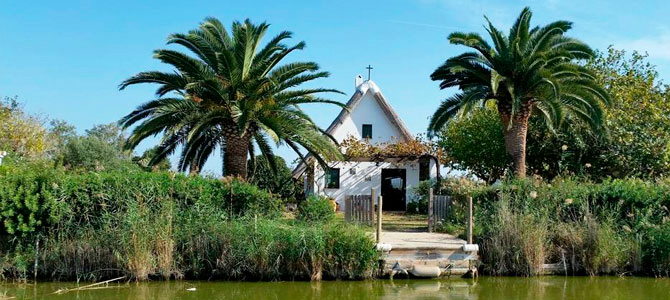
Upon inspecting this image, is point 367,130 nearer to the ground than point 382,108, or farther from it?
nearer to the ground

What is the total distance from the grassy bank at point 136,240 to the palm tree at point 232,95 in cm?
428

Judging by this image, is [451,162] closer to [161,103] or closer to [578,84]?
[578,84]

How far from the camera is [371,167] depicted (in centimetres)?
2894

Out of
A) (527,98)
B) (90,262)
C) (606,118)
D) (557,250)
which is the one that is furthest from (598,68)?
(90,262)

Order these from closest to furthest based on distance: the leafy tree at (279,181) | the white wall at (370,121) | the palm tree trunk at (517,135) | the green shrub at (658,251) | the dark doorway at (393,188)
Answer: the green shrub at (658,251) → the palm tree trunk at (517,135) → the leafy tree at (279,181) → the dark doorway at (393,188) → the white wall at (370,121)

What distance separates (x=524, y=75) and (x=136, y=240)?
12.9 m

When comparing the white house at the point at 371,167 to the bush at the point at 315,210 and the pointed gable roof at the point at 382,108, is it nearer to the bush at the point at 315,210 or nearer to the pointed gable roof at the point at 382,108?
the pointed gable roof at the point at 382,108

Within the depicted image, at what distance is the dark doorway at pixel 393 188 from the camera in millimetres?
29516

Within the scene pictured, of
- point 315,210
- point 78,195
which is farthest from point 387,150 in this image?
point 78,195

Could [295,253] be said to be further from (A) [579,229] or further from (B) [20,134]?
(B) [20,134]

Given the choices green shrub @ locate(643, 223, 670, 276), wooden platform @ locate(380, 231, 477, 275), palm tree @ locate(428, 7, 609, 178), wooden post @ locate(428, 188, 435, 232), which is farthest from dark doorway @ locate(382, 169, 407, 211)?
green shrub @ locate(643, 223, 670, 276)

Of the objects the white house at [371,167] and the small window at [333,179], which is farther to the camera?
the small window at [333,179]

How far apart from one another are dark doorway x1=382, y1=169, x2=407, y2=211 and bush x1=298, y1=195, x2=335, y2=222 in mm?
13114

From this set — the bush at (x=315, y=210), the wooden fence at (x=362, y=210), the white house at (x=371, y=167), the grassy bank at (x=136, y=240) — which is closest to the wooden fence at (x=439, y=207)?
the wooden fence at (x=362, y=210)
